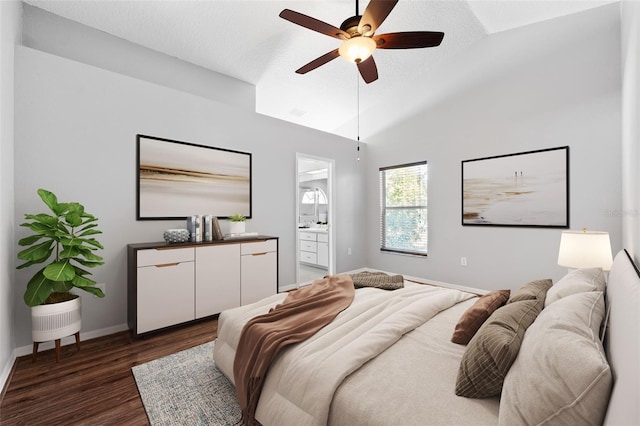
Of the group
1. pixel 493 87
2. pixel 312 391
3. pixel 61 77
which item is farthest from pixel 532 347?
pixel 493 87

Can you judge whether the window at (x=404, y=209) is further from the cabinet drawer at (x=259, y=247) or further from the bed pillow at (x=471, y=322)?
the bed pillow at (x=471, y=322)

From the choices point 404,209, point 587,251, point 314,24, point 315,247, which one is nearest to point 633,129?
point 587,251

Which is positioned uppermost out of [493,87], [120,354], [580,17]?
[580,17]

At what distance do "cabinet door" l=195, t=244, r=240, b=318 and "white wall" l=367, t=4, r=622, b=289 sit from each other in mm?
2964

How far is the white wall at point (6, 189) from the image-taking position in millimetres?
2019

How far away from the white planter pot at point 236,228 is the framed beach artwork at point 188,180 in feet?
0.74

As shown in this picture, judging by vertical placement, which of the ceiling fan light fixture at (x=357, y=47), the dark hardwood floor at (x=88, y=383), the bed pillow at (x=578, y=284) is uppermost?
the ceiling fan light fixture at (x=357, y=47)

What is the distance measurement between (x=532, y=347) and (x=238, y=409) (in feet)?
5.31

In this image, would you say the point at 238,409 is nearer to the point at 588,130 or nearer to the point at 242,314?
the point at 242,314

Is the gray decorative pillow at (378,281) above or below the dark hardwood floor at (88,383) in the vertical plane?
above

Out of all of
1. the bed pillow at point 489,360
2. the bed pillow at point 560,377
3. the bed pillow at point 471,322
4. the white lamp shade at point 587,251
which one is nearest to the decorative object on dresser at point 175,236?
the bed pillow at point 471,322

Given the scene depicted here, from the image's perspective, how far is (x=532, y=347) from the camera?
0.95m

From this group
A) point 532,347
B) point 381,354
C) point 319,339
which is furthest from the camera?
point 319,339

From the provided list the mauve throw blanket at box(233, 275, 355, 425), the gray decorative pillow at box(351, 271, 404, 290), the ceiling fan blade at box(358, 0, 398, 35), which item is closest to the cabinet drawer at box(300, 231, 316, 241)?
the gray decorative pillow at box(351, 271, 404, 290)
